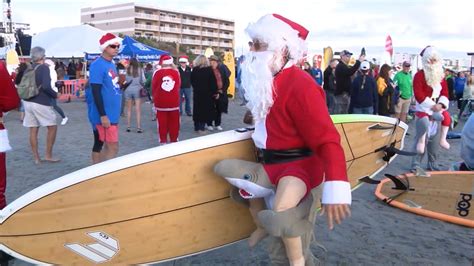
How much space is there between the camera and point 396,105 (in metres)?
11.2

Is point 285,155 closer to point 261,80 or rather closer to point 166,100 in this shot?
point 261,80

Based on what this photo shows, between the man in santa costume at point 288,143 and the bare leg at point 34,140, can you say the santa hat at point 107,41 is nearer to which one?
the bare leg at point 34,140

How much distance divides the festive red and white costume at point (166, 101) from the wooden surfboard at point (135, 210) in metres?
4.40

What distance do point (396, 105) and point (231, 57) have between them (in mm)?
8590

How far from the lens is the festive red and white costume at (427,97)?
5.92 m

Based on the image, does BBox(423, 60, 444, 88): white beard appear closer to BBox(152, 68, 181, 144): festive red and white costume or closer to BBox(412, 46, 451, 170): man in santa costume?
BBox(412, 46, 451, 170): man in santa costume

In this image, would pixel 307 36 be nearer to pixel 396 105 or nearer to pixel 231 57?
pixel 396 105

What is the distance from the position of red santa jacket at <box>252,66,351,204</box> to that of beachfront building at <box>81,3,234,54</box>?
9512cm

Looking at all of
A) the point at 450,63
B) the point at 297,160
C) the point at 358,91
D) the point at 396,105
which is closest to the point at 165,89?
the point at 358,91

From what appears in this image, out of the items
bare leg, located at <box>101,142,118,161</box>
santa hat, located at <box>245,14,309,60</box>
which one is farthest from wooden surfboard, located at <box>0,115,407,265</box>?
bare leg, located at <box>101,142,118,161</box>

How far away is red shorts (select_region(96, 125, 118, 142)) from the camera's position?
4871 millimetres

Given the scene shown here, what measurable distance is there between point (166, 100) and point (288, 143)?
4.96 metres

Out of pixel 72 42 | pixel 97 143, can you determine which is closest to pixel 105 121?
pixel 97 143

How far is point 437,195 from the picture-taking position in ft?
15.7
